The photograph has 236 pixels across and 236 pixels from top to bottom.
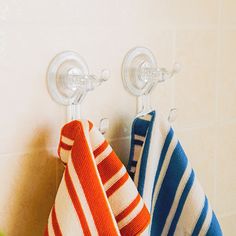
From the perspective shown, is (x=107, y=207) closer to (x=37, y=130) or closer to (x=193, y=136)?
(x=37, y=130)

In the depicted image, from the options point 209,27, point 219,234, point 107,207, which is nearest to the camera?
point 107,207

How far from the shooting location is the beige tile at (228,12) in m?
0.81

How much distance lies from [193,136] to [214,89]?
9cm

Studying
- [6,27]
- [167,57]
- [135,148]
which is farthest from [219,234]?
[6,27]

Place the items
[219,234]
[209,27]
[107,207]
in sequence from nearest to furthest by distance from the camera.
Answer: [107,207]
[219,234]
[209,27]

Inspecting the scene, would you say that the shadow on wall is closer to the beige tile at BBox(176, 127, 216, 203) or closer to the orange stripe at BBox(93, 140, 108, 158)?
the orange stripe at BBox(93, 140, 108, 158)

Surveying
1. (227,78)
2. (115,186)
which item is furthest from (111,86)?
(227,78)

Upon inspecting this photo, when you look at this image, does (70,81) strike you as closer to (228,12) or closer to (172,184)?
(172,184)

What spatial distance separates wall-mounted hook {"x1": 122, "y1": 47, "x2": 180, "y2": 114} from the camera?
0.68m

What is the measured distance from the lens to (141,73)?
2.27 feet

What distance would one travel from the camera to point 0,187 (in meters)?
0.59

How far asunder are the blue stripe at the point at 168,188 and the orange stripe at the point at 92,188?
A: 0.14 meters

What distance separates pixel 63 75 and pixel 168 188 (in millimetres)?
210

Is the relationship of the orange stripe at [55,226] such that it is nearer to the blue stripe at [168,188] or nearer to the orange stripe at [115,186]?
the orange stripe at [115,186]
